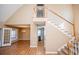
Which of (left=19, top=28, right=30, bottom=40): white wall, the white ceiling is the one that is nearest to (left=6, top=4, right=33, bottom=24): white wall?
the white ceiling

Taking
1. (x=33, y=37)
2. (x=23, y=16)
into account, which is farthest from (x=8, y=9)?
(x=33, y=37)

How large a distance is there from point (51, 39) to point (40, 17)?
4.29 ft

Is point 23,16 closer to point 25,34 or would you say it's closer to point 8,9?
point 25,34

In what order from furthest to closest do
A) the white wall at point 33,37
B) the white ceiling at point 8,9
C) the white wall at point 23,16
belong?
the white wall at point 33,37, the white wall at point 23,16, the white ceiling at point 8,9

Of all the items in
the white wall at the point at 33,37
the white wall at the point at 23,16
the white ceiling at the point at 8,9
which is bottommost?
the white wall at the point at 33,37

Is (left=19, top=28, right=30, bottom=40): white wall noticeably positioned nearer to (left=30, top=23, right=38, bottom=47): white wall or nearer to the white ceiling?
(left=30, top=23, right=38, bottom=47): white wall

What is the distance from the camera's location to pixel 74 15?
2467mm

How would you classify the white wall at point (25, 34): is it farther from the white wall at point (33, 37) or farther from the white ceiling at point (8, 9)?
the white ceiling at point (8, 9)

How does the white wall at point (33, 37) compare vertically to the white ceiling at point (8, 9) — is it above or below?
below

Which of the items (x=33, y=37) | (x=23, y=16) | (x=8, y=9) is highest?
(x=8, y=9)

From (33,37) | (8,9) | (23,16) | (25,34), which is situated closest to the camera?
(23,16)

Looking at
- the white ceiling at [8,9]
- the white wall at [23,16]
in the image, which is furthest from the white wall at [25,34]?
the white ceiling at [8,9]
